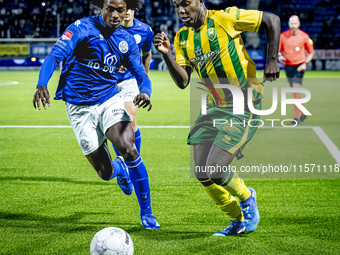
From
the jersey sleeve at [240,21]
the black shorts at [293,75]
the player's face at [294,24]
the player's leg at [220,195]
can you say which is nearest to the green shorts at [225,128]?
the player's leg at [220,195]

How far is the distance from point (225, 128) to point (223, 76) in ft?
1.53

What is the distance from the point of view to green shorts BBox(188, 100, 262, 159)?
4.46 m

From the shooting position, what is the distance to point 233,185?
4.45 m

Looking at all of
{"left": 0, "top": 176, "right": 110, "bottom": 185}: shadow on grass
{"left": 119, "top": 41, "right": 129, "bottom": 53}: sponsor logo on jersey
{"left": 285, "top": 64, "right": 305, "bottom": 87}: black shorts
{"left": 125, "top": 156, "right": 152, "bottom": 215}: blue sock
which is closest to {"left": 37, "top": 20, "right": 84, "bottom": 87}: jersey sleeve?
{"left": 119, "top": 41, "right": 129, "bottom": 53}: sponsor logo on jersey

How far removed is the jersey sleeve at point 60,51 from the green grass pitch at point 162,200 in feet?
4.34

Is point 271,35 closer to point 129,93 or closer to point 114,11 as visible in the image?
point 114,11

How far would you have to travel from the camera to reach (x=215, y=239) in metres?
4.39

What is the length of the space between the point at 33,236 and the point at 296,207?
2.59 metres

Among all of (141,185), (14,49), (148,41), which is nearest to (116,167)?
(141,185)

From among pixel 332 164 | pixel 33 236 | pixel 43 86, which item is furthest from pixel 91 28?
pixel 332 164

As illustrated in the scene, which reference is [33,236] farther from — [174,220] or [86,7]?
[86,7]

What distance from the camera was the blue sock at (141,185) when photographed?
4.77m

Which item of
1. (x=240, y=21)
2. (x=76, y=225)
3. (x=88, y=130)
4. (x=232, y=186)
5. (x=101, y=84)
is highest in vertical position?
(x=240, y=21)

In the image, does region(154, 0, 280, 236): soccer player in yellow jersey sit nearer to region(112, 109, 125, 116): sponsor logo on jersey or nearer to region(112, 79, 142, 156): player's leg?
region(112, 109, 125, 116): sponsor logo on jersey
